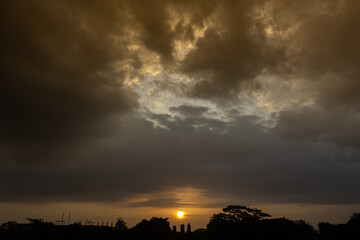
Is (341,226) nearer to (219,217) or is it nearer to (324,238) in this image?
(324,238)

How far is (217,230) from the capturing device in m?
62.6

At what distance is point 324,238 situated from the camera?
6725 centimetres

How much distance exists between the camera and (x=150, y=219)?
71.3 meters

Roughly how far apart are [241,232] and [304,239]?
25094mm

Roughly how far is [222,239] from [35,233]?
3747cm

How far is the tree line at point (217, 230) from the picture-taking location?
57.1 m

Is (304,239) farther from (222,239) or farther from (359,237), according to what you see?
(222,239)

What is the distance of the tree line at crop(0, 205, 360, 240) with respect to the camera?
57.1m

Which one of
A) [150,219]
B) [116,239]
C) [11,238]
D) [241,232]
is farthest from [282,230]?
[11,238]

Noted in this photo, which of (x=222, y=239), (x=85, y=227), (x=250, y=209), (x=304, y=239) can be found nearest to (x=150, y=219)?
(x=85, y=227)

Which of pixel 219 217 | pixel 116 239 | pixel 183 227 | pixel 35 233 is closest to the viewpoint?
pixel 35 233

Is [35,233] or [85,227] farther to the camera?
[85,227]

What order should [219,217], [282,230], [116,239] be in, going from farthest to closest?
[219,217] < [116,239] < [282,230]

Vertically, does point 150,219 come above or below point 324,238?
above
